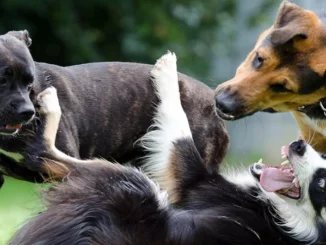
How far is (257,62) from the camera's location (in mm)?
5949

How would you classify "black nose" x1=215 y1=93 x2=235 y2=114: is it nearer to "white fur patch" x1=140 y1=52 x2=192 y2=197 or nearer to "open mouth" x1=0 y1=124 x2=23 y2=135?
"white fur patch" x1=140 y1=52 x2=192 y2=197

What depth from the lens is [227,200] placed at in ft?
18.7

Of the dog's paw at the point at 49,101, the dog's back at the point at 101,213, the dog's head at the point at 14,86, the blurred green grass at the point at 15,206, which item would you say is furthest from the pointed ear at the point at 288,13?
the blurred green grass at the point at 15,206

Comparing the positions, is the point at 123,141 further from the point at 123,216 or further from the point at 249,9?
the point at 249,9

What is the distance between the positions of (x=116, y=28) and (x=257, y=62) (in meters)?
9.53

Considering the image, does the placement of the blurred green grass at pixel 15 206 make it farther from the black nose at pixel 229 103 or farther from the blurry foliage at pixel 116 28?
the blurry foliage at pixel 116 28

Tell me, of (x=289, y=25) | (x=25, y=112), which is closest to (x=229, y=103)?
(x=289, y=25)

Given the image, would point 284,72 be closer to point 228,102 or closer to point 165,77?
point 228,102

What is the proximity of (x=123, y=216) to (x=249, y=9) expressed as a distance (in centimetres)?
1149

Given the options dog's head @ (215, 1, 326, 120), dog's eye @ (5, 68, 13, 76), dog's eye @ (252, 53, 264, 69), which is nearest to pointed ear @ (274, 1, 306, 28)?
dog's head @ (215, 1, 326, 120)

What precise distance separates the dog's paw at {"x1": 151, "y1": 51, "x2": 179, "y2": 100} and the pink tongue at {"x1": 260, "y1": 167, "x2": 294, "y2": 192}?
3.16 feet

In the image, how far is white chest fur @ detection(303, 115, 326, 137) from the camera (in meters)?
6.23

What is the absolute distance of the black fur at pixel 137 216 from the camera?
5180 millimetres

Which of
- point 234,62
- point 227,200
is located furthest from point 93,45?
point 227,200
